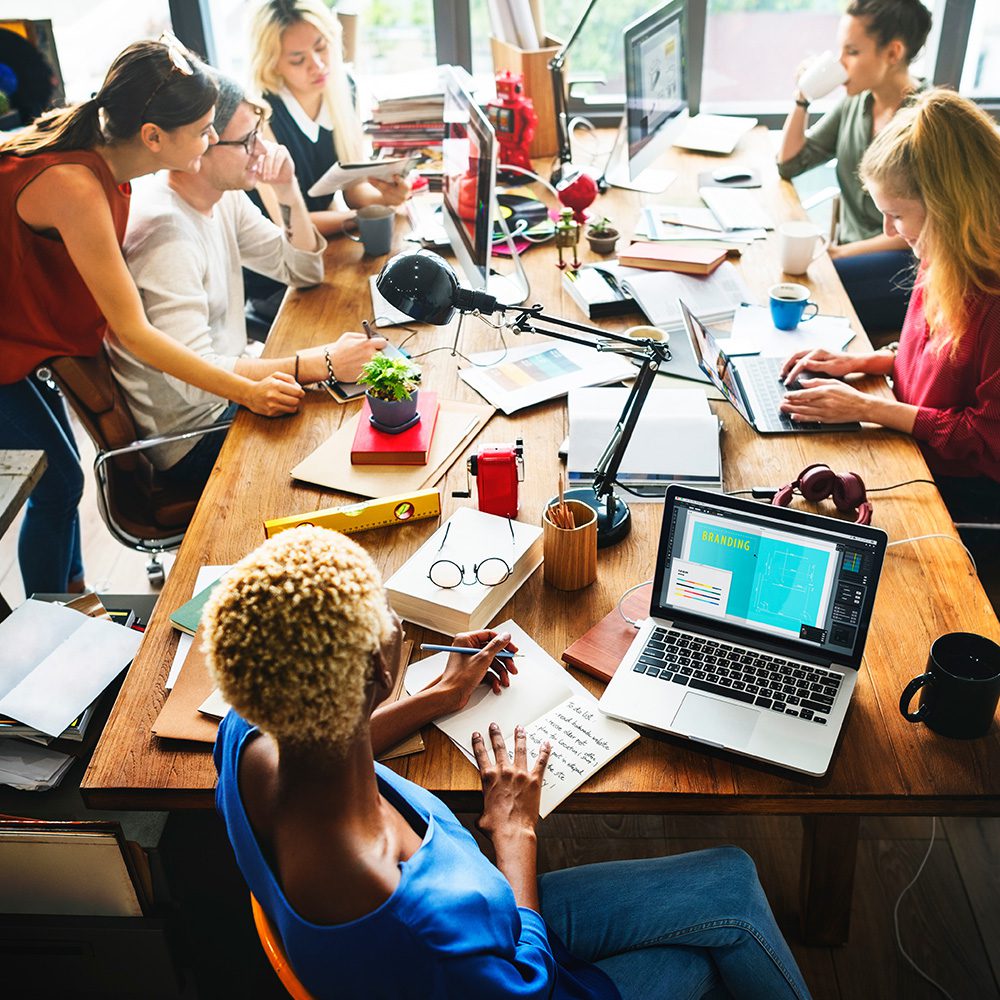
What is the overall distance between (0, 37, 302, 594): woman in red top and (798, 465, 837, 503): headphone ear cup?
3.37 feet

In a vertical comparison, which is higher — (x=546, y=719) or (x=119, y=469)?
(x=546, y=719)

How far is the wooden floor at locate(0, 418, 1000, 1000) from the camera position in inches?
74.5

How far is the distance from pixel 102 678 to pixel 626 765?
2.90 ft

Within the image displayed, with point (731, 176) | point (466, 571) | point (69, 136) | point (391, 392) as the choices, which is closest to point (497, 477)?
point (466, 571)

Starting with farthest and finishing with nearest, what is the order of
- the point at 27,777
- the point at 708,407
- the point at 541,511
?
the point at 708,407, the point at 541,511, the point at 27,777

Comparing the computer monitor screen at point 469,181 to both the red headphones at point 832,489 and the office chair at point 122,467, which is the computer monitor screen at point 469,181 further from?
the red headphones at point 832,489

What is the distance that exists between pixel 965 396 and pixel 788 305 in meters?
0.47

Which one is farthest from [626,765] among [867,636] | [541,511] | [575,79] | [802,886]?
[575,79]

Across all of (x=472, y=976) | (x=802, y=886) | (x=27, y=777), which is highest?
(x=472, y=976)

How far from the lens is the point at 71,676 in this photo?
171cm

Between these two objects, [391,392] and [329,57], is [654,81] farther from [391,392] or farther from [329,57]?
[391,392]

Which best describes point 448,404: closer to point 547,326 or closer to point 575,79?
point 547,326

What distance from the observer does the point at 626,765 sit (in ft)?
4.55

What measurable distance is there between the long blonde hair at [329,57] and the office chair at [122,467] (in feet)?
4.02
